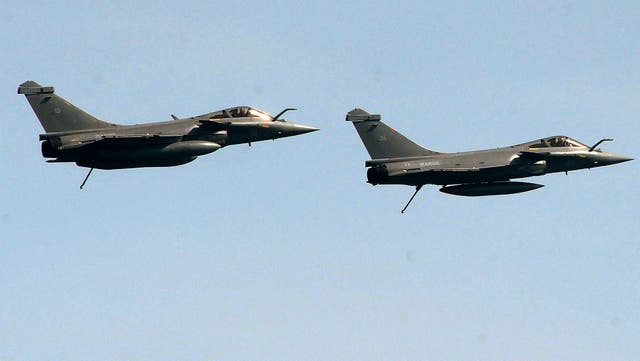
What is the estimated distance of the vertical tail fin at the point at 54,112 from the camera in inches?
3214

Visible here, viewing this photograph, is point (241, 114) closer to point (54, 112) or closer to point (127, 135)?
point (127, 135)

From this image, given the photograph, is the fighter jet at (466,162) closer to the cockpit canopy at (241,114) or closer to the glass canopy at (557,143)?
the glass canopy at (557,143)

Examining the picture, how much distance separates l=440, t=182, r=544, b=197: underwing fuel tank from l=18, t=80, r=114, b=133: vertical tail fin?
19.4 meters

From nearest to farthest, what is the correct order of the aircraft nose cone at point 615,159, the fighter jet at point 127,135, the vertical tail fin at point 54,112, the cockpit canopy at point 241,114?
the fighter jet at point 127,135
the vertical tail fin at point 54,112
the cockpit canopy at point 241,114
the aircraft nose cone at point 615,159

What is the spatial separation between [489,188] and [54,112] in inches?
952

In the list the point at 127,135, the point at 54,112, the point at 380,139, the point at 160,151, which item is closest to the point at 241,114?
the point at 160,151

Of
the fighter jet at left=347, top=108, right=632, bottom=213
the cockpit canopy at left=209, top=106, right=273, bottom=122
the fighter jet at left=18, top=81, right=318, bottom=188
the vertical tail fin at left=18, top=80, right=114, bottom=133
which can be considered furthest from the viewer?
the cockpit canopy at left=209, top=106, right=273, bottom=122

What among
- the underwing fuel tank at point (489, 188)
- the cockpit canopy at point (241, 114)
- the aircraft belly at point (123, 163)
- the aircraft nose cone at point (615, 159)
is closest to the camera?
the aircraft belly at point (123, 163)

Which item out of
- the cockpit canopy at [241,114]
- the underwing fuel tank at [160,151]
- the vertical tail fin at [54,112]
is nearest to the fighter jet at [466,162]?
the cockpit canopy at [241,114]

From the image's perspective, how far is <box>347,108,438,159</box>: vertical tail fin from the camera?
84.1 metres

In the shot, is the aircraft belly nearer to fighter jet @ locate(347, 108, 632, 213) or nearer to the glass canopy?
fighter jet @ locate(347, 108, 632, 213)

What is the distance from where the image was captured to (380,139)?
277 ft

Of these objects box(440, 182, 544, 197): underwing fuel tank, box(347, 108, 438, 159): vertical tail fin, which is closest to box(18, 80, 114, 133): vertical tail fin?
box(347, 108, 438, 159): vertical tail fin

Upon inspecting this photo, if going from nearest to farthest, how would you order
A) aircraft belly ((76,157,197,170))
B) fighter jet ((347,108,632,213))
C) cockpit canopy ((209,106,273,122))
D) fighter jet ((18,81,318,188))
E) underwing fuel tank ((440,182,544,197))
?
fighter jet ((18,81,318,188)), aircraft belly ((76,157,197,170)), fighter jet ((347,108,632,213)), cockpit canopy ((209,106,273,122)), underwing fuel tank ((440,182,544,197))
